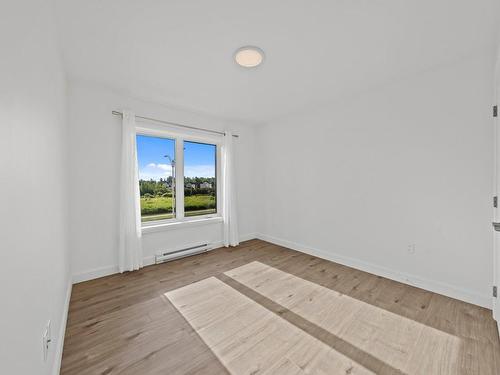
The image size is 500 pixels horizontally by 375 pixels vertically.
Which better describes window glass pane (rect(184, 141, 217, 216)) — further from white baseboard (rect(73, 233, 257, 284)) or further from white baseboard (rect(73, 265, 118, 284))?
white baseboard (rect(73, 265, 118, 284))

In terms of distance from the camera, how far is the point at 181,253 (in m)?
3.39

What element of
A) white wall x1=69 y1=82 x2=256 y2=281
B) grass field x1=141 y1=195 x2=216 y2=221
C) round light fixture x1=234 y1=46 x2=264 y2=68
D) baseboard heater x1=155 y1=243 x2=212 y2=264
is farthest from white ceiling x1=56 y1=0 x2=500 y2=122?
baseboard heater x1=155 y1=243 x2=212 y2=264

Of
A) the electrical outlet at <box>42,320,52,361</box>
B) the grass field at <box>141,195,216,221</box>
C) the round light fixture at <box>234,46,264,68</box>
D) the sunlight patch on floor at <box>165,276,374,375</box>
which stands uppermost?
the round light fixture at <box>234,46,264,68</box>

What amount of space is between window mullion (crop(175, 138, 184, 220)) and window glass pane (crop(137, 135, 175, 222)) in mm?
65

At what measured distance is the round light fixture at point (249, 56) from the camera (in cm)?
→ 200

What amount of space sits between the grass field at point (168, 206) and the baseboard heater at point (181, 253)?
1.88 ft

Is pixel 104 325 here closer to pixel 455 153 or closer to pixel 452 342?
pixel 452 342

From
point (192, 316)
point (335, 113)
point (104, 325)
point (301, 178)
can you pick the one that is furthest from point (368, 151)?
point (104, 325)

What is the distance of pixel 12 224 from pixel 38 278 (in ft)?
1.58

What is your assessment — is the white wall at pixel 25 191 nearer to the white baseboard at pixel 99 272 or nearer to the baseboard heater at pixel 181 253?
the white baseboard at pixel 99 272

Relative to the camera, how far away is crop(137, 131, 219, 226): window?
10.8ft

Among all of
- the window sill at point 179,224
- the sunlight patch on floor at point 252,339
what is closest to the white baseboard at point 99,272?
the window sill at point 179,224

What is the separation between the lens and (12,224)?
0.80m

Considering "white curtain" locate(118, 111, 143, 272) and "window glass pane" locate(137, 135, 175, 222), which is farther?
"window glass pane" locate(137, 135, 175, 222)
